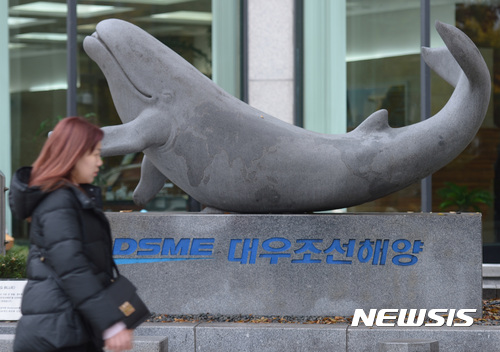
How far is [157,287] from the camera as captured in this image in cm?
791

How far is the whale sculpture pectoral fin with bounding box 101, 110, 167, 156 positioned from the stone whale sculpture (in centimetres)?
1

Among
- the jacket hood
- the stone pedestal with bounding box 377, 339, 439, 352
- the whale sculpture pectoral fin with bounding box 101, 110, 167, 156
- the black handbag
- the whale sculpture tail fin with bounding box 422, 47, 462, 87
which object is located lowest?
the stone pedestal with bounding box 377, 339, 439, 352

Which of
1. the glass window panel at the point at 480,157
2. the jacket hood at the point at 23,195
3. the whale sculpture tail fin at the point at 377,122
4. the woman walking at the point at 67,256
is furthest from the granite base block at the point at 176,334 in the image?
the glass window panel at the point at 480,157

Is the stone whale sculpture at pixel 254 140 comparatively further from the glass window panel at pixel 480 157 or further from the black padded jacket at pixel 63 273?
the glass window panel at pixel 480 157

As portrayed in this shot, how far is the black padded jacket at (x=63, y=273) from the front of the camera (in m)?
3.66

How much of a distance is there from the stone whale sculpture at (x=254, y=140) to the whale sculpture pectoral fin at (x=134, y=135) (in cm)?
1

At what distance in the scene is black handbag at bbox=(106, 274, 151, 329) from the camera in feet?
12.2

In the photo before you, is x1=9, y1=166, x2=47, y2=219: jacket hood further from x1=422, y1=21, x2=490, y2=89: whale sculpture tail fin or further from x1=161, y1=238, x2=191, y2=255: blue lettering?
x1=422, y1=21, x2=490, y2=89: whale sculpture tail fin

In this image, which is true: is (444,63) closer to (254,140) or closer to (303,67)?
(254,140)

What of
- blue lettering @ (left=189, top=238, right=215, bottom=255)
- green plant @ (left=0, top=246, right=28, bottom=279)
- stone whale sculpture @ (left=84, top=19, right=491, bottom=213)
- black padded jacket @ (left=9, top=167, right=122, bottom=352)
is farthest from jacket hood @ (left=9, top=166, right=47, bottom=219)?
green plant @ (left=0, top=246, right=28, bottom=279)

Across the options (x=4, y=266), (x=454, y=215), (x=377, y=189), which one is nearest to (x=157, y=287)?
(x=4, y=266)

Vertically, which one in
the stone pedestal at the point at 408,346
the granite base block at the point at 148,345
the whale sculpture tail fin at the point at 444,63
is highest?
the whale sculpture tail fin at the point at 444,63

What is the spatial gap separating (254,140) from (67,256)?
433 centimetres

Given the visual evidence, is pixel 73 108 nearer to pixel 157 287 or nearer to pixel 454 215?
pixel 157 287
